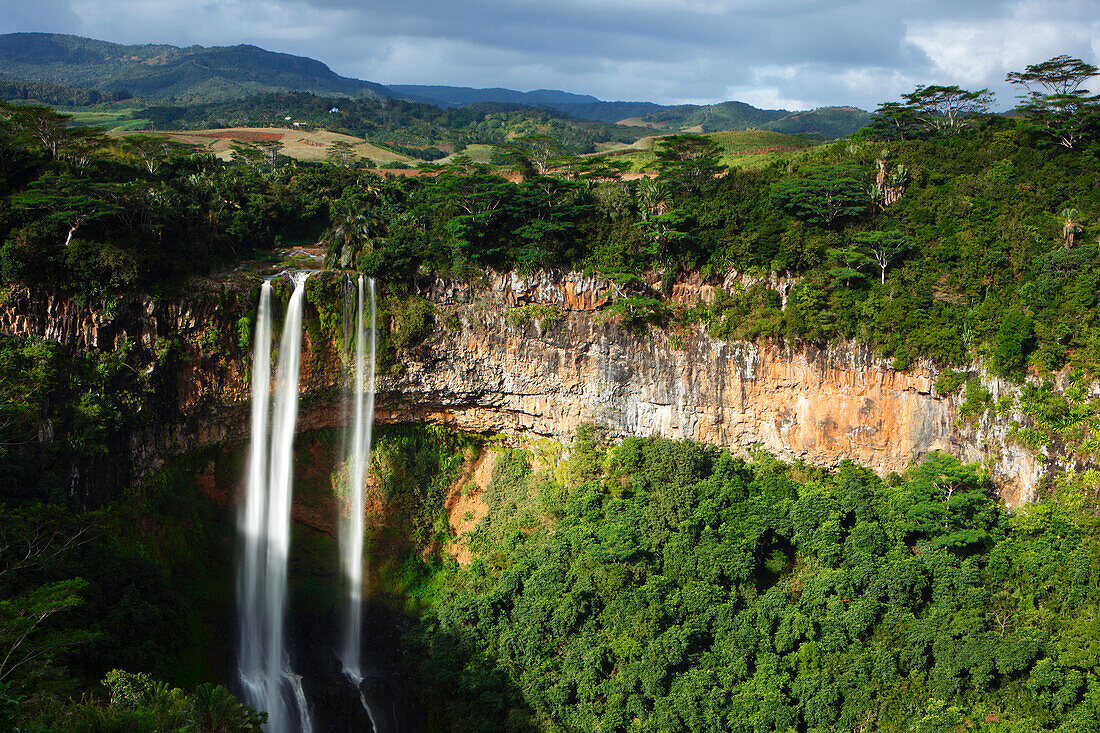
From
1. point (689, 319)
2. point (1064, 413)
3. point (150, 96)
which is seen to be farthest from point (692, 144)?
point (150, 96)

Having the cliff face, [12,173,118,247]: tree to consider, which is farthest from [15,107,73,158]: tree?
the cliff face

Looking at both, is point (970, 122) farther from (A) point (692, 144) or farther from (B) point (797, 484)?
(B) point (797, 484)

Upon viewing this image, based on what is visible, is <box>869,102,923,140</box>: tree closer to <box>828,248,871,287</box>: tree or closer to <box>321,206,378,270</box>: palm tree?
<box>828,248,871,287</box>: tree

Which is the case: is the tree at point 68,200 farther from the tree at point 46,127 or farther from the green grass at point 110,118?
the green grass at point 110,118

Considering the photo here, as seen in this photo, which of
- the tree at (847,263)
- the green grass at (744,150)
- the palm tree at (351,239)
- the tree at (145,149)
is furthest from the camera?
the green grass at (744,150)

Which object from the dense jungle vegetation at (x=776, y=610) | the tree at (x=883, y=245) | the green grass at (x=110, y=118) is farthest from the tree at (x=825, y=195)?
the green grass at (x=110, y=118)

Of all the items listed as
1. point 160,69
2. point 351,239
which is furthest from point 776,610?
point 160,69

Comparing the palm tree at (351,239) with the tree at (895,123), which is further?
the tree at (895,123)
